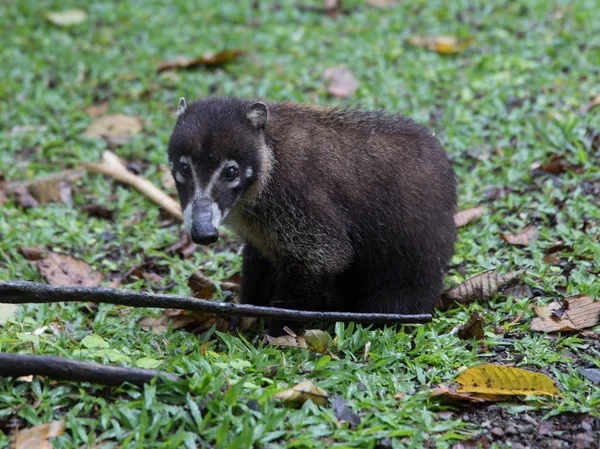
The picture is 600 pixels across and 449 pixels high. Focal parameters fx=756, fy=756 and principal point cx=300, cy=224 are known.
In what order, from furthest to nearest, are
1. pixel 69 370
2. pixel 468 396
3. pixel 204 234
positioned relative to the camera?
1. pixel 204 234
2. pixel 468 396
3. pixel 69 370

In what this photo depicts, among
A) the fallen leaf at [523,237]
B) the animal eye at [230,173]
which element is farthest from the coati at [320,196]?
the fallen leaf at [523,237]

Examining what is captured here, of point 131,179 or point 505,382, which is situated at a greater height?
point 131,179

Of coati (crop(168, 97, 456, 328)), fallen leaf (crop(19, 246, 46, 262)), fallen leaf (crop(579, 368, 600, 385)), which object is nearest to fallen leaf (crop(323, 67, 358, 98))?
coati (crop(168, 97, 456, 328))

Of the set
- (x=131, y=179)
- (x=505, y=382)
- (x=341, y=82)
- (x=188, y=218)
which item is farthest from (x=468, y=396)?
(x=341, y=82)

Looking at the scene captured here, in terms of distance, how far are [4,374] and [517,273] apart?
11.7 ft

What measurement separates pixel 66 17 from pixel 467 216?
248 inches

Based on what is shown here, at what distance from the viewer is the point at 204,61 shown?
30.0ft

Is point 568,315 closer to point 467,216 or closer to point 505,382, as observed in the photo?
point 505,382

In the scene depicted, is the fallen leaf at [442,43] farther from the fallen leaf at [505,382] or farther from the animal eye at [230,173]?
the fallen leaf at [505,382]

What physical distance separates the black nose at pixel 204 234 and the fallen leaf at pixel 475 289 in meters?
1.81

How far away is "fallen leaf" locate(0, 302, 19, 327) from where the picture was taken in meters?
4.95

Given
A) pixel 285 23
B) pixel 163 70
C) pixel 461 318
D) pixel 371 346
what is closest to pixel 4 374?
pixel 371 346

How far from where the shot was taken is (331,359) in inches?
184

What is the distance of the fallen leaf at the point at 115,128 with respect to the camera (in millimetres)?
8148
